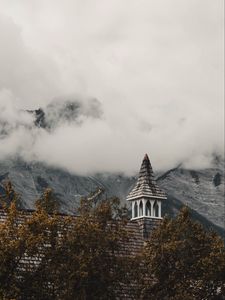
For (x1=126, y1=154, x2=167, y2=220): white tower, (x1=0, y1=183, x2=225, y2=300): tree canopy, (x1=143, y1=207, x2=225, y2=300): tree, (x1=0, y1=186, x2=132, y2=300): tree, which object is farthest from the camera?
(x1=126, y1=154, x2=167, y2=220): white tower

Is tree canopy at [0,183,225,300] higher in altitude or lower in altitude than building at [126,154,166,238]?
lower

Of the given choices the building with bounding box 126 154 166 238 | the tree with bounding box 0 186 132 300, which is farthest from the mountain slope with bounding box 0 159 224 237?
the tree with bounding box 0 186 132 300

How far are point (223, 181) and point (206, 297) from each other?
4687 inches

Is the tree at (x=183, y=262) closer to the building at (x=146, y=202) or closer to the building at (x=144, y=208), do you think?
the building at (x=144, y=208)

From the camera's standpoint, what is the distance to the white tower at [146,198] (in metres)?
46.9

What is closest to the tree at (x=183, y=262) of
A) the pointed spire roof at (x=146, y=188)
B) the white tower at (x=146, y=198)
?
the white tower at (x=146, y=198)

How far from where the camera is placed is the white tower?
46938 millimetres

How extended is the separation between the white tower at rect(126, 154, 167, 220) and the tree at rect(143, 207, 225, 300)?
42.3 ft

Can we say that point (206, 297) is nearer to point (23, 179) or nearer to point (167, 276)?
point (167, 276)

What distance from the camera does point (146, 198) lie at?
156ft

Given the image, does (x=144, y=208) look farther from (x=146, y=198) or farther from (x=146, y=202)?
(x=146, y=198)

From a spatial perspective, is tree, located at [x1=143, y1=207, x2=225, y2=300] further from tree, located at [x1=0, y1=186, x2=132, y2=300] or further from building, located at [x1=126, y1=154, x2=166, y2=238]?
building, located at [x1=126, y1=154, x2=166, y2=238]

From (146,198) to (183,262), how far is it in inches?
618

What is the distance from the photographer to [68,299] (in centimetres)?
2845
